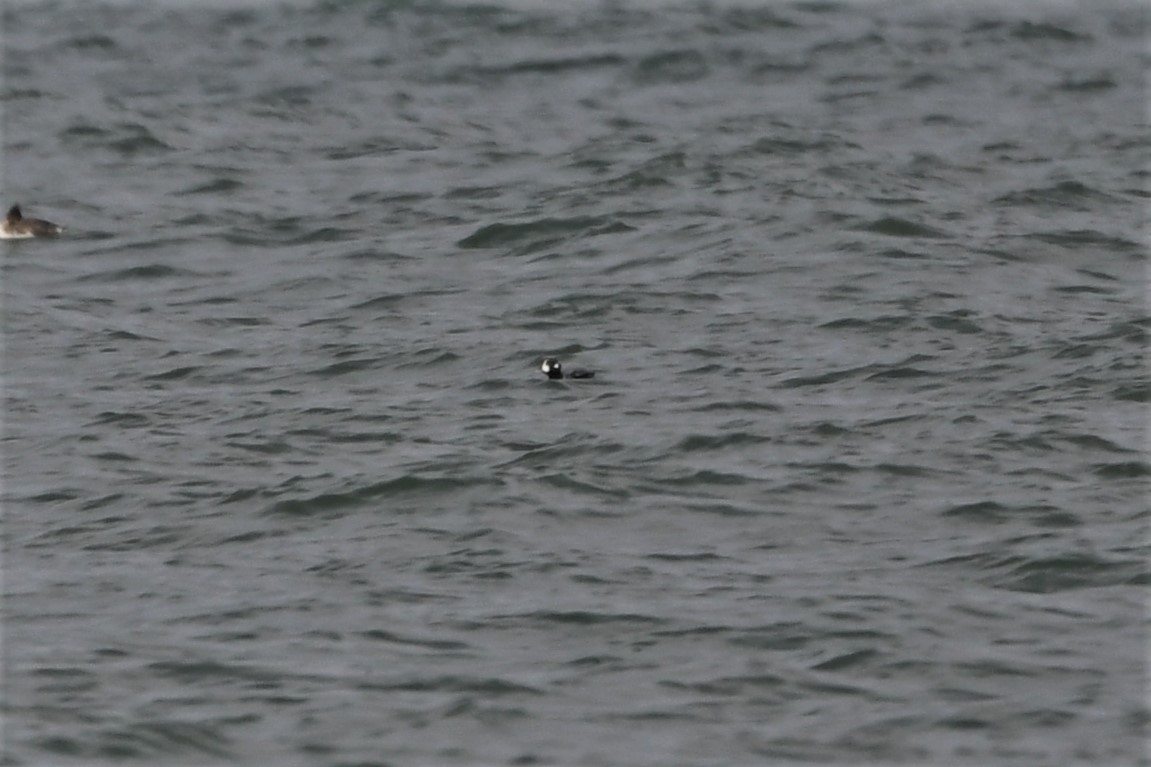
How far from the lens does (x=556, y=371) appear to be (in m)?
13.4

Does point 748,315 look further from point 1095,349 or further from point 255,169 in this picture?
point 255,169

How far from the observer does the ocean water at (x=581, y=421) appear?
8.94 meters

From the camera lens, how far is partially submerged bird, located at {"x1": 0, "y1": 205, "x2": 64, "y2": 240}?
1761 cm

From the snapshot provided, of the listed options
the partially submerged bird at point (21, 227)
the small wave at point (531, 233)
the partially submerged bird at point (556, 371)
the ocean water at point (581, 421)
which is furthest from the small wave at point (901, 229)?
the partially submerged bird at point (21, 227)

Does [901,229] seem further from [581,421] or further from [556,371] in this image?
[581,421]

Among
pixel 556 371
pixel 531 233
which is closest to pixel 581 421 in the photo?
pixel 556 371

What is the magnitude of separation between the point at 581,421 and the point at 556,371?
0.79m

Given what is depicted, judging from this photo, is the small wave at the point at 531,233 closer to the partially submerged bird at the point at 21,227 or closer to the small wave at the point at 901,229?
the small wave at the point at 901,229

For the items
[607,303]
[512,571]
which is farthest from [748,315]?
[512,571]

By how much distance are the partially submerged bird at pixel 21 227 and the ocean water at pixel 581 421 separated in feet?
0.47

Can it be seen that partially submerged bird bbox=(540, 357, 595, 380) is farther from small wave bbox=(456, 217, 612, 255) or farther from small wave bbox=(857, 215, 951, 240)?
small wave bbox=(857, 215, 951, 240)

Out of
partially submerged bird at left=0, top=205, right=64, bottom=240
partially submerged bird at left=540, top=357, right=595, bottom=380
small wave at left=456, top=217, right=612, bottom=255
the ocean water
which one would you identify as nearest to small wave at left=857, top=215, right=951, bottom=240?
the ocean water

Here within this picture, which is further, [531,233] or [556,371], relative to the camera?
[531,233]

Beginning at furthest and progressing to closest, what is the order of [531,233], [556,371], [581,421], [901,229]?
1. [531,233]
2. [901,229]
3. [556,371]
4. [581,421]
